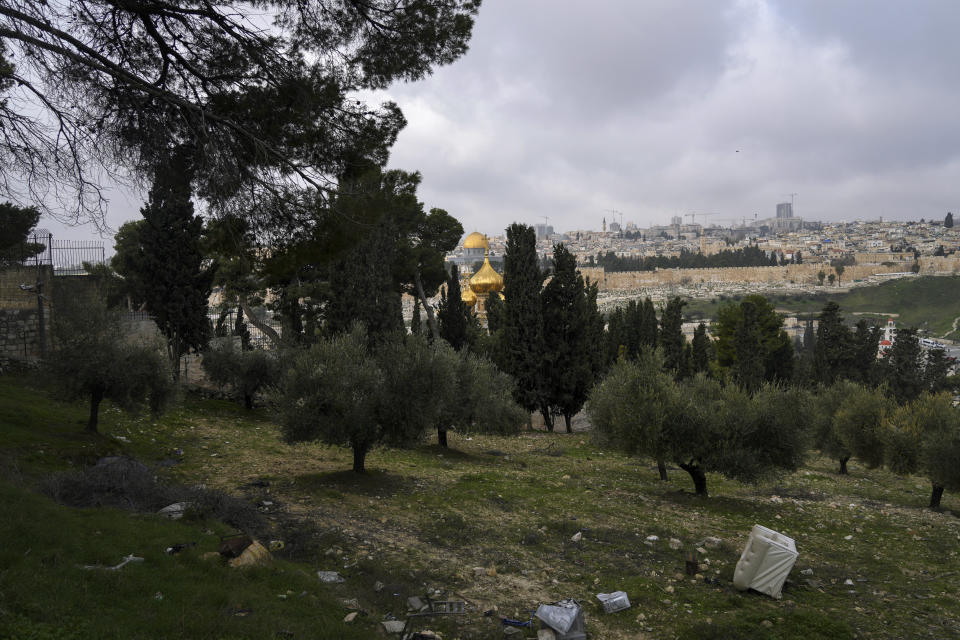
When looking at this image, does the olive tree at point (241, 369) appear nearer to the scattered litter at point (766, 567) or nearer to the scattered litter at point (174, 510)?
the scattered litter at point (174, 510)

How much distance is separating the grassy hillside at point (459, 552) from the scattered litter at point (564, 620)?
34cm

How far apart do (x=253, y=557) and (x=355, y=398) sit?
4924 millimetres

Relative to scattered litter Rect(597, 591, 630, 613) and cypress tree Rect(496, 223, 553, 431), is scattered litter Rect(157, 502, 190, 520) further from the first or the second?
cypress tree Rect(496, 223, 553, 431)

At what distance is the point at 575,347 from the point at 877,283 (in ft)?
Answer: 471

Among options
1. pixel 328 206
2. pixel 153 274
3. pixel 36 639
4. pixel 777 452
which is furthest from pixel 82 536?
pixel 153 274

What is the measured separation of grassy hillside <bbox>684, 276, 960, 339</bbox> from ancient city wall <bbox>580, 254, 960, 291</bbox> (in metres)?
18.6

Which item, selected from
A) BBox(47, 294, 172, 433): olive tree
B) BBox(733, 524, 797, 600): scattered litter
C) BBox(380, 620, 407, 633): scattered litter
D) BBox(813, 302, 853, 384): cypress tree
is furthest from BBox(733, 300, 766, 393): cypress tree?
BBox(380, 620, 407, 633): scattered litter

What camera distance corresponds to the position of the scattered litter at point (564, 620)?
654 centimetres

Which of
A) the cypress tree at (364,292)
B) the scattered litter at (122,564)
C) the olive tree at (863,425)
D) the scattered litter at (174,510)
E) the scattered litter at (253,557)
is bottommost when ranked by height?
the olive tree at (863,425)

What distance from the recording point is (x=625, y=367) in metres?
15.3

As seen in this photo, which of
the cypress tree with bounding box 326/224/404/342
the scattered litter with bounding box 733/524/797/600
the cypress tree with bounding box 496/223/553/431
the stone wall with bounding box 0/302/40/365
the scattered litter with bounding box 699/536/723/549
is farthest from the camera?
the cypress tree with bounding box 496/223/553/431

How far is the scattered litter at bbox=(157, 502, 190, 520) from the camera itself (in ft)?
28.3

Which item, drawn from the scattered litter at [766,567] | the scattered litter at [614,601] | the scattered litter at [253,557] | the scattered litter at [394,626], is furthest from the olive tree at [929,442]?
the scattered litter at [253,557]

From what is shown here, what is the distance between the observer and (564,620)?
6586mm
